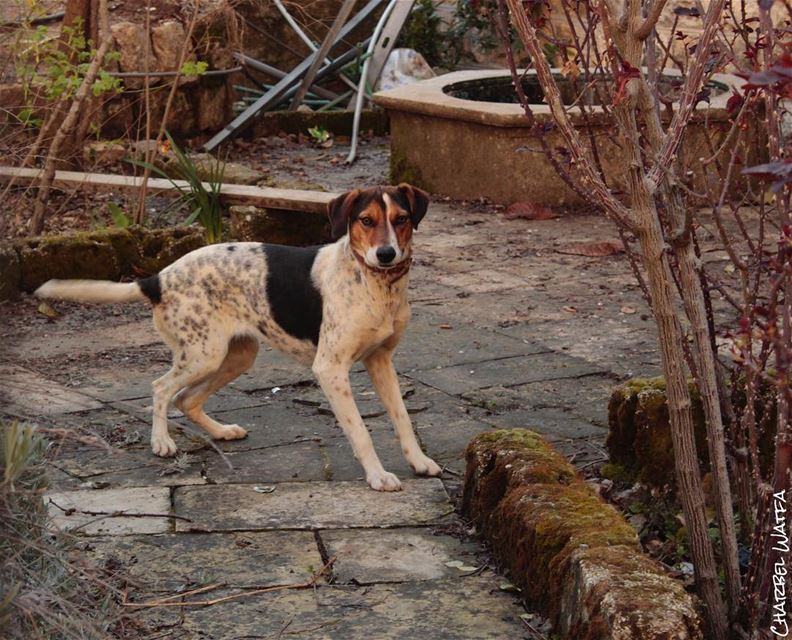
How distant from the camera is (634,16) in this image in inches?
137

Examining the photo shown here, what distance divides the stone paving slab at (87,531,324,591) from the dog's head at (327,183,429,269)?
1.12 m

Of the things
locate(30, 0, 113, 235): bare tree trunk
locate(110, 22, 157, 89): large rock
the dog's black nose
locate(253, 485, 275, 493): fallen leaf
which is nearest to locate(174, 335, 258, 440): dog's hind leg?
locate(253, 485, 275, 493): fallen leaf

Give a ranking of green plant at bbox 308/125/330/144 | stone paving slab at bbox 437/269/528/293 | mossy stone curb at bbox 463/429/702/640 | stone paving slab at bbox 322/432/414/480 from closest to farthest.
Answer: mossy stone curb at bbox 463/429/702/640
stone paving slab at bbox 322/432/414/480
stone paving slab at bbox 437/269/528/293
green plant at bbox 308/125/330/144

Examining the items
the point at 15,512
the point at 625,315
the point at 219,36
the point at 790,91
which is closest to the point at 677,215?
the point at 790,91

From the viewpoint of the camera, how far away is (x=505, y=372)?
6.45 m

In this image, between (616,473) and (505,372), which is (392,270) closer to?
(616,473)

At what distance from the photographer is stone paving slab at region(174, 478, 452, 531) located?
4.62 metres

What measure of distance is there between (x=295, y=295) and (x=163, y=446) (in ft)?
2.64

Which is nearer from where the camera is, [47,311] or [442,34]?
[47,311]

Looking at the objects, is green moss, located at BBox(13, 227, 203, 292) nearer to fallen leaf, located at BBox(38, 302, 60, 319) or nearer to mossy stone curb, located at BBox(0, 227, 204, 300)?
mossy stone curb, located at BBox(0, 227, 204, 300)

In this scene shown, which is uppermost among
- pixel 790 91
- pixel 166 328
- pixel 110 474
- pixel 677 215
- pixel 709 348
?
pixel 790 91

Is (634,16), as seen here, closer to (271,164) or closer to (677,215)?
(677,215)

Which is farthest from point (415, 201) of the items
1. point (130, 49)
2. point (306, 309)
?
point (130, 49)

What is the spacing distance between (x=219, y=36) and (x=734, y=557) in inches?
398
